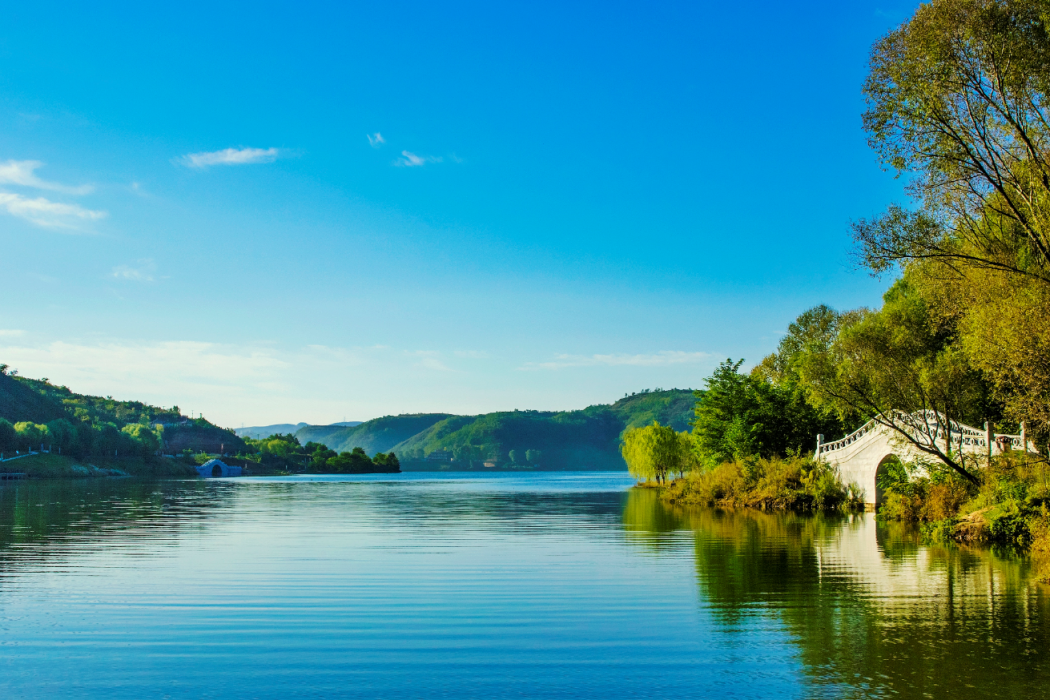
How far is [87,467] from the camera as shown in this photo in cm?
13838

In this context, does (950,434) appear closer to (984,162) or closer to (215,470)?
(984,162)

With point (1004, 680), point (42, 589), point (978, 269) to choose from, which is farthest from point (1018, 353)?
point (42, 589)

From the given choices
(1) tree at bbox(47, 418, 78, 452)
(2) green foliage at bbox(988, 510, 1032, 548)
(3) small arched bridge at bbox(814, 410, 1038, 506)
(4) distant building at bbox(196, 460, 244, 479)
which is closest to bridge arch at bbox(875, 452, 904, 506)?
(3) small arched bridge at bbox(814, 410, 1038, 506)

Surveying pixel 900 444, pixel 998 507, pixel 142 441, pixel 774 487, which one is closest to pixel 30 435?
pixel 142 441

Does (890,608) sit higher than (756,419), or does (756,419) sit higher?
(756,419)

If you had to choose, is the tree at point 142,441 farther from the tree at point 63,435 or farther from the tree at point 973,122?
the tree at point 973,122

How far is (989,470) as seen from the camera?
92.2ft

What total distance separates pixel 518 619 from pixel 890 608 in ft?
21.4

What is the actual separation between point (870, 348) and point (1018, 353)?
11.4 metres

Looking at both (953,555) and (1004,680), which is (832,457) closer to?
(953,555)

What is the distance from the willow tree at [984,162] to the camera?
1748cm

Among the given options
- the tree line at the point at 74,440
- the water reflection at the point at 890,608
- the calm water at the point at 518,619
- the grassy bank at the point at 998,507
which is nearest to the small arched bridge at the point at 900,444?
the grassy bank at the point at 998,507

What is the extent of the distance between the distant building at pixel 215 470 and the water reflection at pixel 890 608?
502 ft

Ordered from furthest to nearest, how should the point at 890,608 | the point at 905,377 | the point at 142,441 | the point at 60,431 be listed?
the point at 142,441, the point at 60,431, the point at 905,377, the point at 890,608
